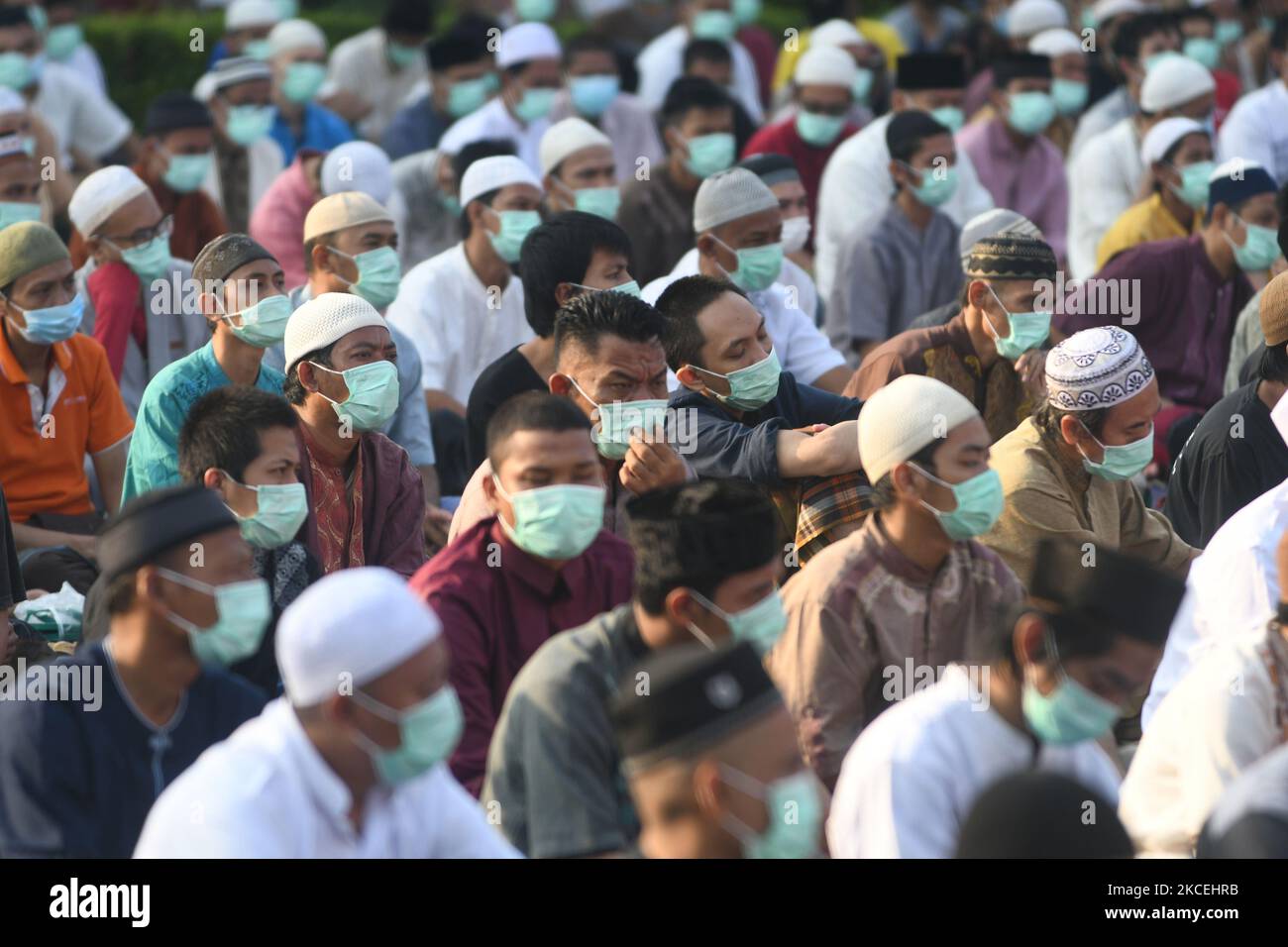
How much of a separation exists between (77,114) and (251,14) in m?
1.42

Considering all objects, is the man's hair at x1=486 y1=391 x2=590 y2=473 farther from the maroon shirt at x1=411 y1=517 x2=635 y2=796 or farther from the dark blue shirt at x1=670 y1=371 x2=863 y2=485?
the dark blue shirt at x1=670 y1=371 x2=863 y2=485

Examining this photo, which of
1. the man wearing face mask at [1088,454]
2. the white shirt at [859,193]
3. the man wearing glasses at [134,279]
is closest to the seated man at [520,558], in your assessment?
the man wearing face mask at [1088,454]

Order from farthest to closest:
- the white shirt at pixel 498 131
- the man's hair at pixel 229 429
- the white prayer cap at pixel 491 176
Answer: the white shirt at pixel 498 131
the white prayer cap at pixel 491 176
the man's hair at pixel 229 429

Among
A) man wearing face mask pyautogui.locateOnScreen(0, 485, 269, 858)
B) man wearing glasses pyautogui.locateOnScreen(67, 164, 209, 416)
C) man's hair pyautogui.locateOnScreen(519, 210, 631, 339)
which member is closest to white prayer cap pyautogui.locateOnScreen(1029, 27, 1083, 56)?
man's hair pyautogui.locateOnScreen(519, 210, 631, 339)

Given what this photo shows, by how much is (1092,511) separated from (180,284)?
3.72 metres

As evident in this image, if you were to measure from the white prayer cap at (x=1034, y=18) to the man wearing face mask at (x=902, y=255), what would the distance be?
14.7 feet

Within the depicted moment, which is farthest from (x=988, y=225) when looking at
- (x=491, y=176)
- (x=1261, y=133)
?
(x=1261, y=133)

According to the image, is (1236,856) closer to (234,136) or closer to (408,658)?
(408,658)

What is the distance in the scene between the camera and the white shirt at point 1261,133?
11.4 m

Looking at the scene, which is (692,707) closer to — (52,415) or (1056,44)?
(52,415)

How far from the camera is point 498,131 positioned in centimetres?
1120

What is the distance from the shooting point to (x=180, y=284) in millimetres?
8102

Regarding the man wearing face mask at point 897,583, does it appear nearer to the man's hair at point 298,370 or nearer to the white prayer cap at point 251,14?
the man's hair at point 298,370

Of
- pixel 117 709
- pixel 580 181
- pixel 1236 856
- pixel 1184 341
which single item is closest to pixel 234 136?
pixel 580 181
